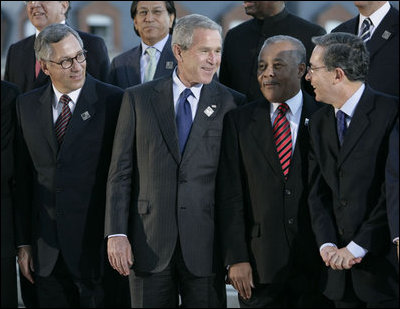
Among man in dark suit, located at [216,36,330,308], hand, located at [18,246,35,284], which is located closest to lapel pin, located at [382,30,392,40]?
man in dark suit, located at [216,36,330,308]

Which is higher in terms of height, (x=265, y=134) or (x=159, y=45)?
(x=159, y=45)

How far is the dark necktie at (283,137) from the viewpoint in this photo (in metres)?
2.97

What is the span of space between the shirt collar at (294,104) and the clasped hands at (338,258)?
61cm

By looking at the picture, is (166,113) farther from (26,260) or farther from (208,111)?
(26,260)

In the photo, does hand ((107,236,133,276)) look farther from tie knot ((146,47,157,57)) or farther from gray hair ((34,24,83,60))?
tie knot ((146,47,157,57))

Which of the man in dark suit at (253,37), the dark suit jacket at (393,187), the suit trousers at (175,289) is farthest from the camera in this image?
the man in dark suit at (253,37)

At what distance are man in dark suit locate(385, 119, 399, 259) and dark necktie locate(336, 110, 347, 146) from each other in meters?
0.21

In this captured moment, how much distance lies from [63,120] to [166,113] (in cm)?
52

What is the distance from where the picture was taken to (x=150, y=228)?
3080mm

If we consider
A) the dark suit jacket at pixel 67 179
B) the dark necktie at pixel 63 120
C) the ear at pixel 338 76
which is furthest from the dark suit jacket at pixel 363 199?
the dark necktie at pixel 63 120

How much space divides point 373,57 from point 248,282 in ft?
3.75

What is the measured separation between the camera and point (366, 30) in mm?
3350

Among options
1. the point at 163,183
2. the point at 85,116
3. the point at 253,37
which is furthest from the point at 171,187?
the point at 253,37

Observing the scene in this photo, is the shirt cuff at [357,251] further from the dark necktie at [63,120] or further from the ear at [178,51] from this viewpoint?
the dark necktie at [63,120]
